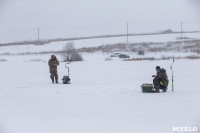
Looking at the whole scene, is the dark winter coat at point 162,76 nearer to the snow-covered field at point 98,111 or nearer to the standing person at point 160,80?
the standing person at point 160,80

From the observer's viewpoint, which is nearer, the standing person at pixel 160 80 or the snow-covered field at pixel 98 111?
the snow-covered field at pixel 98 111

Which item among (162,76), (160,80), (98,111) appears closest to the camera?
(98,111)

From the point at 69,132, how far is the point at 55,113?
229 centimetres

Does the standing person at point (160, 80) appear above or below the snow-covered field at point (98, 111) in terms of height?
above

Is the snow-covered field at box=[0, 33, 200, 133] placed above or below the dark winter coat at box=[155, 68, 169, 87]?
below

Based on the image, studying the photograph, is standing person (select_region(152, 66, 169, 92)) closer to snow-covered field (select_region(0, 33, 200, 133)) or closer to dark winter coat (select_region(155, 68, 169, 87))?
dark winter coat (select_region(155, 68, 169, 87))

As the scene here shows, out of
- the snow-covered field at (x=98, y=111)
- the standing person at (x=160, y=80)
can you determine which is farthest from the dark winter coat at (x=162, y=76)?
the snow-covered field at (x=98, y=111)

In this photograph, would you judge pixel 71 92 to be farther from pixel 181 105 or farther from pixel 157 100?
pixel 181 105

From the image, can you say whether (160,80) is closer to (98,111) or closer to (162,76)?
(162,76)

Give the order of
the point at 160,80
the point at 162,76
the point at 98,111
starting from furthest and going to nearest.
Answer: the point at 160,80 < the point at 162,76 < the point at 98,111

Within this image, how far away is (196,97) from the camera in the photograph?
504 inches

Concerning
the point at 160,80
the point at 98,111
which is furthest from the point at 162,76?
the point at 98,111

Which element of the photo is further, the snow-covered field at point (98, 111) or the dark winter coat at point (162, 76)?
the dark winter coat at point (162, 76)

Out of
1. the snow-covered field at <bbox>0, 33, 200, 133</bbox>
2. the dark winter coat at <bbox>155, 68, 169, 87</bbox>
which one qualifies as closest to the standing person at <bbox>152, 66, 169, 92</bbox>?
the dark winter coat at <bbox>155, 68, 169, 87</bbox>
